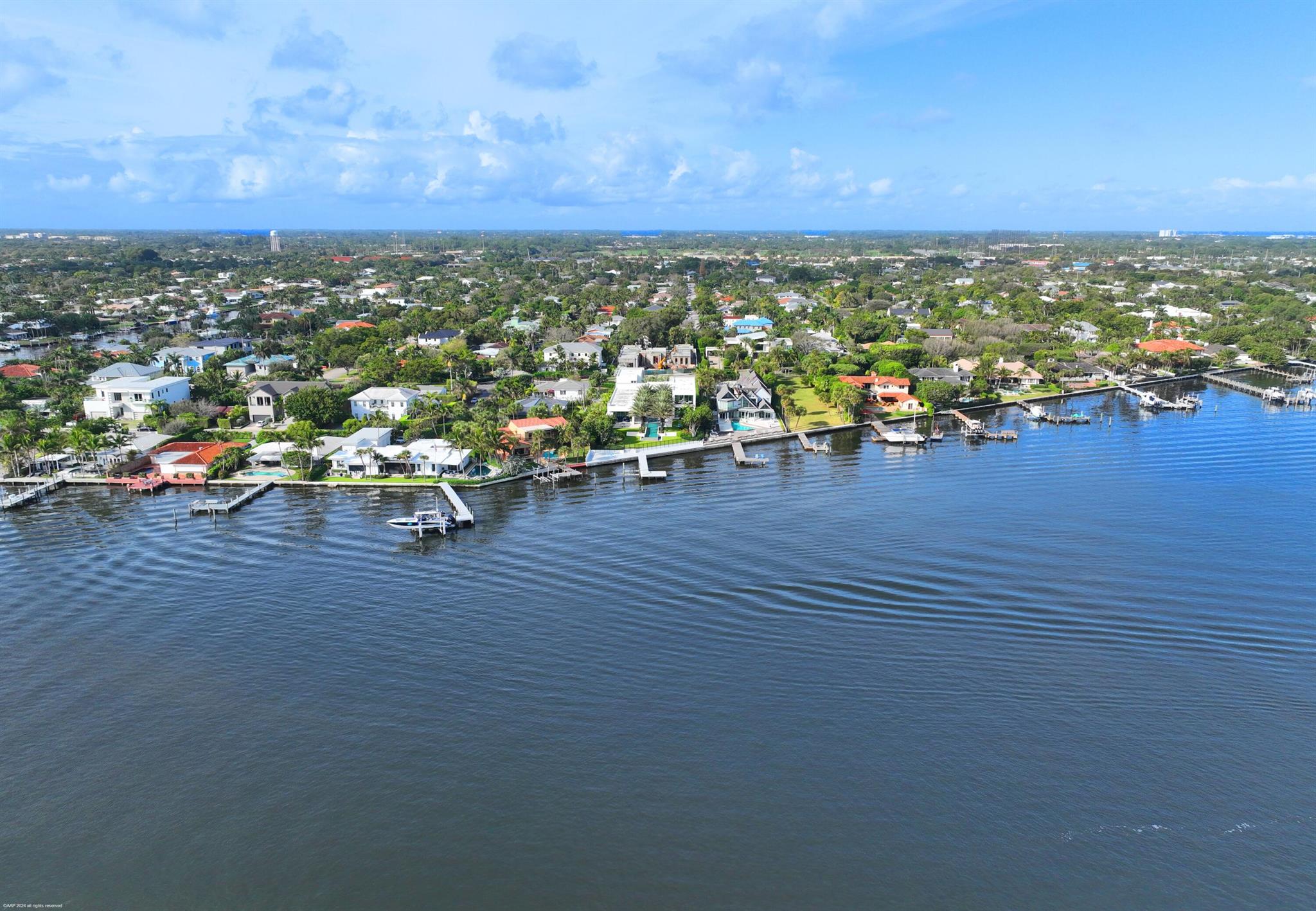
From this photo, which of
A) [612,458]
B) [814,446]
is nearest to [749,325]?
[814,446]

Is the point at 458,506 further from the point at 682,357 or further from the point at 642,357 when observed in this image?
the point at 682,357

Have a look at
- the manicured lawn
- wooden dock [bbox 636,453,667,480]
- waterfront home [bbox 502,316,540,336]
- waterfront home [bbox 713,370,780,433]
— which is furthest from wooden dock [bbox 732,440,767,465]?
waterfront home [bbox 502,316,540,336]

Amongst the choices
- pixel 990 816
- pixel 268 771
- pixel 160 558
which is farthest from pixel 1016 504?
pixel 160 558

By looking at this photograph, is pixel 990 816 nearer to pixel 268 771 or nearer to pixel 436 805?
pixel 436 805

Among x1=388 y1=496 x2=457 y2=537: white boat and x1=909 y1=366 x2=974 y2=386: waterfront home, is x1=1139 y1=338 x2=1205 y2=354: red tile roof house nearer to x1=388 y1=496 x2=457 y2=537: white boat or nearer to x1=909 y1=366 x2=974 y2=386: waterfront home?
x1=909 y1=366 x2=974 y2=386: waterfront home

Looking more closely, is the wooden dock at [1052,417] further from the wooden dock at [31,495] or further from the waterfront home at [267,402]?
the wooden dock at [31,495]
